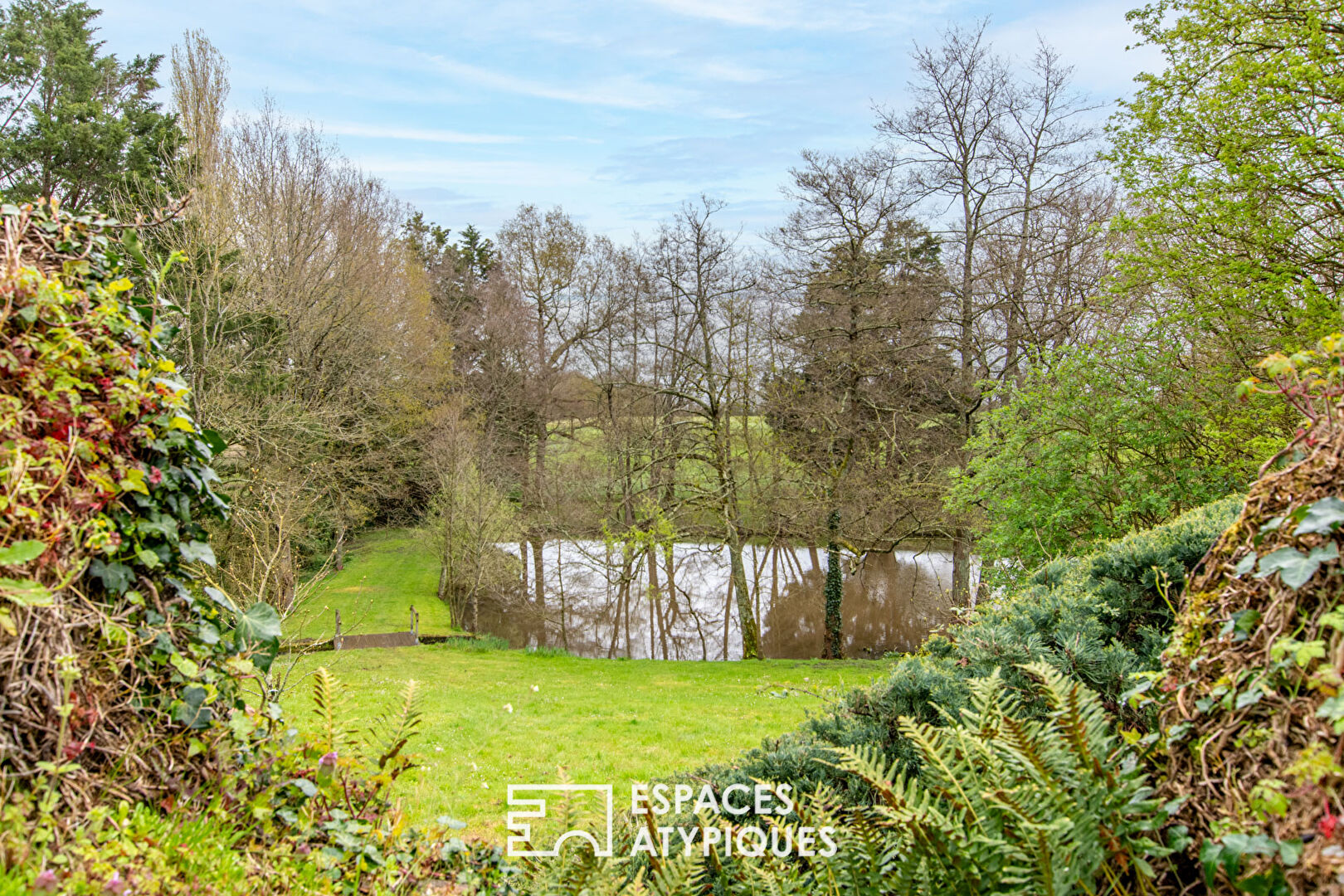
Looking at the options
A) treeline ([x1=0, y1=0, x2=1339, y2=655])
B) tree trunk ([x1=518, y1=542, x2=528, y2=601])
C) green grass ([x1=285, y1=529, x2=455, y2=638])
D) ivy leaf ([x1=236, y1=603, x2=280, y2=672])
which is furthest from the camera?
tree trunk ([x1=518, y1=542, x2=528, y2=601])

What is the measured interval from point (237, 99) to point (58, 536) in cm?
1938

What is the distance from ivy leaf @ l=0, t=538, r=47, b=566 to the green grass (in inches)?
695

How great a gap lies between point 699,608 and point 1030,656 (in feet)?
71.3

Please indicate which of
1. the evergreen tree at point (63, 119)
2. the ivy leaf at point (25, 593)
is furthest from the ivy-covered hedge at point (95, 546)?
the evergreen tree at point (63, 119)

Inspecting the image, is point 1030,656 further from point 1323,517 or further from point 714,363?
point 714,363

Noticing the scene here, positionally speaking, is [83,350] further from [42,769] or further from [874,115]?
[874,115]

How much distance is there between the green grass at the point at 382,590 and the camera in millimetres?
21727

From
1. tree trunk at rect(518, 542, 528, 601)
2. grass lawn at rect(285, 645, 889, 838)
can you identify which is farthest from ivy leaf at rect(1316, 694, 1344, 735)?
tree trunk at rect(518, 542, 528, 601)

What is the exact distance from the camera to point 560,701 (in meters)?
11.9

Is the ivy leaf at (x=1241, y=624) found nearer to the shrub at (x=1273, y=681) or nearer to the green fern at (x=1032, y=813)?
the shrub at (x=1273, y=681)


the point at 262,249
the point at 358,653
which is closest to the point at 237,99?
the point at 262,249

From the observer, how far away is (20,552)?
5.73ft

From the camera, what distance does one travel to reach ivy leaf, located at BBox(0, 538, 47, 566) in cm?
171

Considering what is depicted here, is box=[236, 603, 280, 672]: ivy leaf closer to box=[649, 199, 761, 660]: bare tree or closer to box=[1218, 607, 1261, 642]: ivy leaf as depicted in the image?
box=[1218, 607, 1261, 642]: ivy leaf
